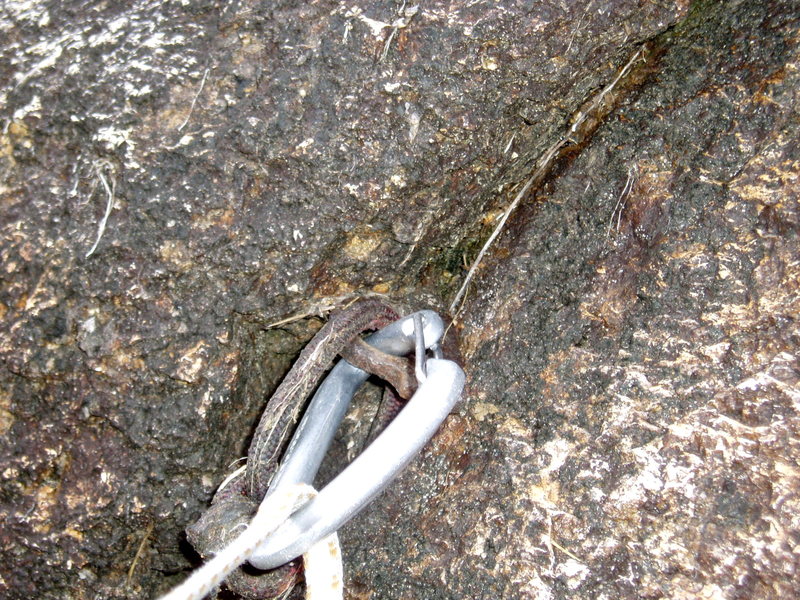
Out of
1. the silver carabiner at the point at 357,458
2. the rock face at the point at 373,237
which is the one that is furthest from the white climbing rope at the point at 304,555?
the rock face at the point at 373,237

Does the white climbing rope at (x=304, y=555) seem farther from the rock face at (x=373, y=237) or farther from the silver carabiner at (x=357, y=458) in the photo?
the rock face at (x=373, y=237)

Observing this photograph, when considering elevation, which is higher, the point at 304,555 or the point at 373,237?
the point at 373,237

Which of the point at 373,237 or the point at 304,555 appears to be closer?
the point at 304,555

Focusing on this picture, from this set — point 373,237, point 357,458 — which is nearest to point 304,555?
point 357,458

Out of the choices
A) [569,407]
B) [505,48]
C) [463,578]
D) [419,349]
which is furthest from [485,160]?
[463,578]

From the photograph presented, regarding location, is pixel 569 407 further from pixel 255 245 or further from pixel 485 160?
pixel 255 245

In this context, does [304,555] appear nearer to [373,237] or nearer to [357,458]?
[357,458]

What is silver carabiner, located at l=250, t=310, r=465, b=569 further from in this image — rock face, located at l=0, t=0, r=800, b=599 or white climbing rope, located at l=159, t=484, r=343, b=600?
rock face, located at l=0, t=0, r=800, b=599
